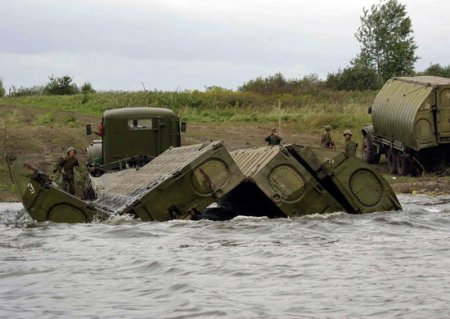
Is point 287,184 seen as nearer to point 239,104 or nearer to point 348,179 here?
point 348,179

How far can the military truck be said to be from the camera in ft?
75.0

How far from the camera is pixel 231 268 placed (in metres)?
11.3

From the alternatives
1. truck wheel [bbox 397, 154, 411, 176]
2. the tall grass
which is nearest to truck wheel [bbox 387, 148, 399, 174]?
truck wheel [bbox 397, 154, 411, 176]

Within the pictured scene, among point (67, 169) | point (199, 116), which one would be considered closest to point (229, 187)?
→ point (67, 169)

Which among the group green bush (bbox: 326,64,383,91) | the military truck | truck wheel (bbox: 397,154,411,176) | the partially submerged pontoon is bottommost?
truck wheel (bbox: 397,154,411,176)

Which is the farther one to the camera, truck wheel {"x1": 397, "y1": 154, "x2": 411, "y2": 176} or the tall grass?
the tall grass

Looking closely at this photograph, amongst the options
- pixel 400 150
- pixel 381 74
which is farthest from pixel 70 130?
pixel 381 74

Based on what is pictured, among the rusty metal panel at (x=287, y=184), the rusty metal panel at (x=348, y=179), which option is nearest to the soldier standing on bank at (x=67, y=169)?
the rusty metal panel at (x=287, y=184)

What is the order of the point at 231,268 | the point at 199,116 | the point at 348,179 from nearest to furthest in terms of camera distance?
the point at 231,268, the point at 348,179, the point at 199,116

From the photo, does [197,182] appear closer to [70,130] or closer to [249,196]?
[249,196]

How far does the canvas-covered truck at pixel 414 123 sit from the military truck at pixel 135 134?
7.84m

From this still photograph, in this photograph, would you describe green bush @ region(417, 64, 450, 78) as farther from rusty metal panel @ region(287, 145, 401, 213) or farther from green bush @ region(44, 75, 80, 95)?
rusty metal panel @ region(287, 145, 401, 213)

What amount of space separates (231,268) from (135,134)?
1206 cm

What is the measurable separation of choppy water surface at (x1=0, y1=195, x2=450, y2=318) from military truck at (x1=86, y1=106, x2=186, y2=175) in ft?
21.1
